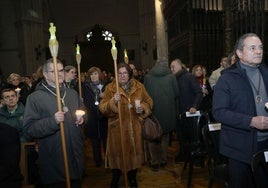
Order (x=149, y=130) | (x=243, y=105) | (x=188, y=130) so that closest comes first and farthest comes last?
(x=243, y=105)
(x=149, y=130)
(x=188, y=130)

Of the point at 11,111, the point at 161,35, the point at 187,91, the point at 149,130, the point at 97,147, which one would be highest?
the point at 161,35

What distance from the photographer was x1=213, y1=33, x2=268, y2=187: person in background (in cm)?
279

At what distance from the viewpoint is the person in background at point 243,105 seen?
279 centimetres

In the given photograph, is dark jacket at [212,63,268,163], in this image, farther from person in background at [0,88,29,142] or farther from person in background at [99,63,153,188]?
person in background at [0,88,29,142]

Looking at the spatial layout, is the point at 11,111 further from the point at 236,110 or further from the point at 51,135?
the point at 236,110

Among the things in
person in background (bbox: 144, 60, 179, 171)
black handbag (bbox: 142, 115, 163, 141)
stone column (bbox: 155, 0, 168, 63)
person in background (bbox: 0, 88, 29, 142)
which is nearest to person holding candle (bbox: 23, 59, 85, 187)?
person in background (bbox: 0, 88, 29, 142)

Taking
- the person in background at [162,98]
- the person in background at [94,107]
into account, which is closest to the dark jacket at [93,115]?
the person in background at [94,107]

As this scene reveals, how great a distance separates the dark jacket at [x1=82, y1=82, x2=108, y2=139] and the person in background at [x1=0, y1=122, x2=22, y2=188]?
3543 millimetres

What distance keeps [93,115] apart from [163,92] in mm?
1269

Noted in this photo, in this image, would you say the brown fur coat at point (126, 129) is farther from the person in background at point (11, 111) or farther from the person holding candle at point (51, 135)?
the person holding candle at point (51, 135)

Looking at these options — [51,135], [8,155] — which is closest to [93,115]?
[51,135]

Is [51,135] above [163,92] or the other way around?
the other way around

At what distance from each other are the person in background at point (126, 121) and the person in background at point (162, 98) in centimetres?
130

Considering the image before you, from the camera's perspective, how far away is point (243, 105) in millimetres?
2812
